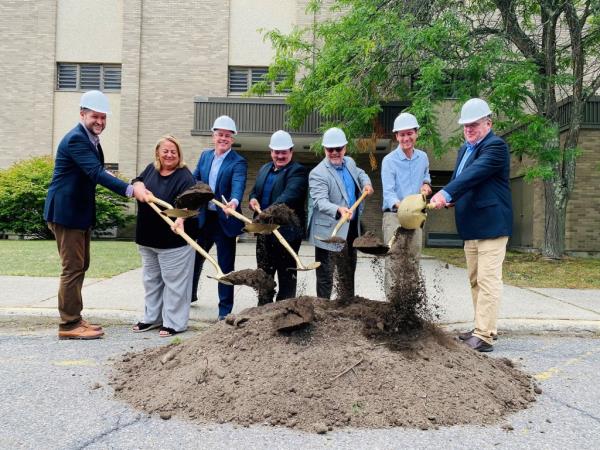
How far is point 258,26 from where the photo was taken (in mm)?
21094

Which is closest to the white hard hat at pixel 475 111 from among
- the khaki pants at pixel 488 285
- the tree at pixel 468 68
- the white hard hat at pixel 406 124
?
the white hard hat at pixel 406 124

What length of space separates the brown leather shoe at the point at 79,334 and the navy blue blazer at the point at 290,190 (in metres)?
2.02

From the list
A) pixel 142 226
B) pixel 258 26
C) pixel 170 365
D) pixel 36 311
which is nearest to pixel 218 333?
pixel 170 365

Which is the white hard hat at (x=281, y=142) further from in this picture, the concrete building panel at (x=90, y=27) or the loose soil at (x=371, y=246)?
the concrete building panel at (x=90, y=27)

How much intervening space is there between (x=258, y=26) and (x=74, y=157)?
17246mm

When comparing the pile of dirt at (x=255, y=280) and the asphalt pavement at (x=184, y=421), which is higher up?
the pile of dirt at (x=255, y=280)

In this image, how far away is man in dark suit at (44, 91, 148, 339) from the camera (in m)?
5.22

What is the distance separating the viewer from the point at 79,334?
539 cm

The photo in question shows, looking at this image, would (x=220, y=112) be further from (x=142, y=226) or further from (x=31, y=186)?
(x=142, y=226)

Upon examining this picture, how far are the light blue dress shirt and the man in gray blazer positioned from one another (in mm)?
197

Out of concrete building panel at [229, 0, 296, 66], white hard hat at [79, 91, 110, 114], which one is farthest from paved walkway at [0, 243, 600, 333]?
concrete building panel at [229, 0, 296, 66]

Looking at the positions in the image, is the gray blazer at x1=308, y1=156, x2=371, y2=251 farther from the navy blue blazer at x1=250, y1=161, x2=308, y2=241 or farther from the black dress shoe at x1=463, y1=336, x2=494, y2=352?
the black dress shoe at x1=463, y1=336, x2=494, y2=352

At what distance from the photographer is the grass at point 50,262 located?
9906 mm

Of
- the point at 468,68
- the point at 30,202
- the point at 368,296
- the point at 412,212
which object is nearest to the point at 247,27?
the point at 30,202
